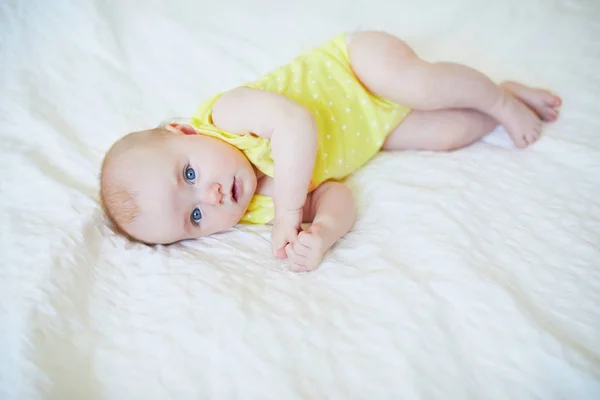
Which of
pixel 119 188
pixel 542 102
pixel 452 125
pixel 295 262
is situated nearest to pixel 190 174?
pixel 119 188

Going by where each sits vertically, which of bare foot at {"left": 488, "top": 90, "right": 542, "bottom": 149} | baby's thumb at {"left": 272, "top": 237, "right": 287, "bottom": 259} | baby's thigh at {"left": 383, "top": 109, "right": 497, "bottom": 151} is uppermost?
bare foot at {"left": 488, "top": 90, "right": 542, "bottom": 149}

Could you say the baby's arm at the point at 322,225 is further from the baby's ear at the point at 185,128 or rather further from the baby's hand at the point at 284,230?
the baby's ear at the point at 185,128

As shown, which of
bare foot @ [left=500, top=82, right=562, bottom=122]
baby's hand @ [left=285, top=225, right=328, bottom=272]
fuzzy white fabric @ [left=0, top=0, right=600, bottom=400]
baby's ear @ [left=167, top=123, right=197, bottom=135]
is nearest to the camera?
fuzzy white fabric @ [left=0, top=0, right=600, bottom=400]

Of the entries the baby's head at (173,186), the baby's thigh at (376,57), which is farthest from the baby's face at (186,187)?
the baby's thigh at (376,57)

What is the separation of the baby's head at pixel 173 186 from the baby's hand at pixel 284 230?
0.09 m

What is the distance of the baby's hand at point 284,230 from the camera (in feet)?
3.08

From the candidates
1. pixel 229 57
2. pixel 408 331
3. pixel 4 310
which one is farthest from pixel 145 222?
pixel 229 57

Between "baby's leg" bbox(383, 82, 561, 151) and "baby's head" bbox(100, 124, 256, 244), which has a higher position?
"baby's leg" bbox(383, 82, 561, 151)

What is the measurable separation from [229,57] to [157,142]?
56 cm

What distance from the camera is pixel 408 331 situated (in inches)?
28.7

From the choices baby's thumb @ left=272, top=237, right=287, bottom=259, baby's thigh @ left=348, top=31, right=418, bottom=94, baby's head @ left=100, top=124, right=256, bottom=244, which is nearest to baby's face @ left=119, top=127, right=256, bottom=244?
baby's head @ left=100, top=124, right=256, bottom=244

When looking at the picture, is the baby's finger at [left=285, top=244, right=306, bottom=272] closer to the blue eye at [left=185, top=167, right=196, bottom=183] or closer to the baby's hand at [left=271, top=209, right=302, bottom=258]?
the baby's hand at [left=271, top=209, right=302, bottom=258]

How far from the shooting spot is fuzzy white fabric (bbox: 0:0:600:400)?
0.68 m

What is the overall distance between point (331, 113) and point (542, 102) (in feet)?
1.68
